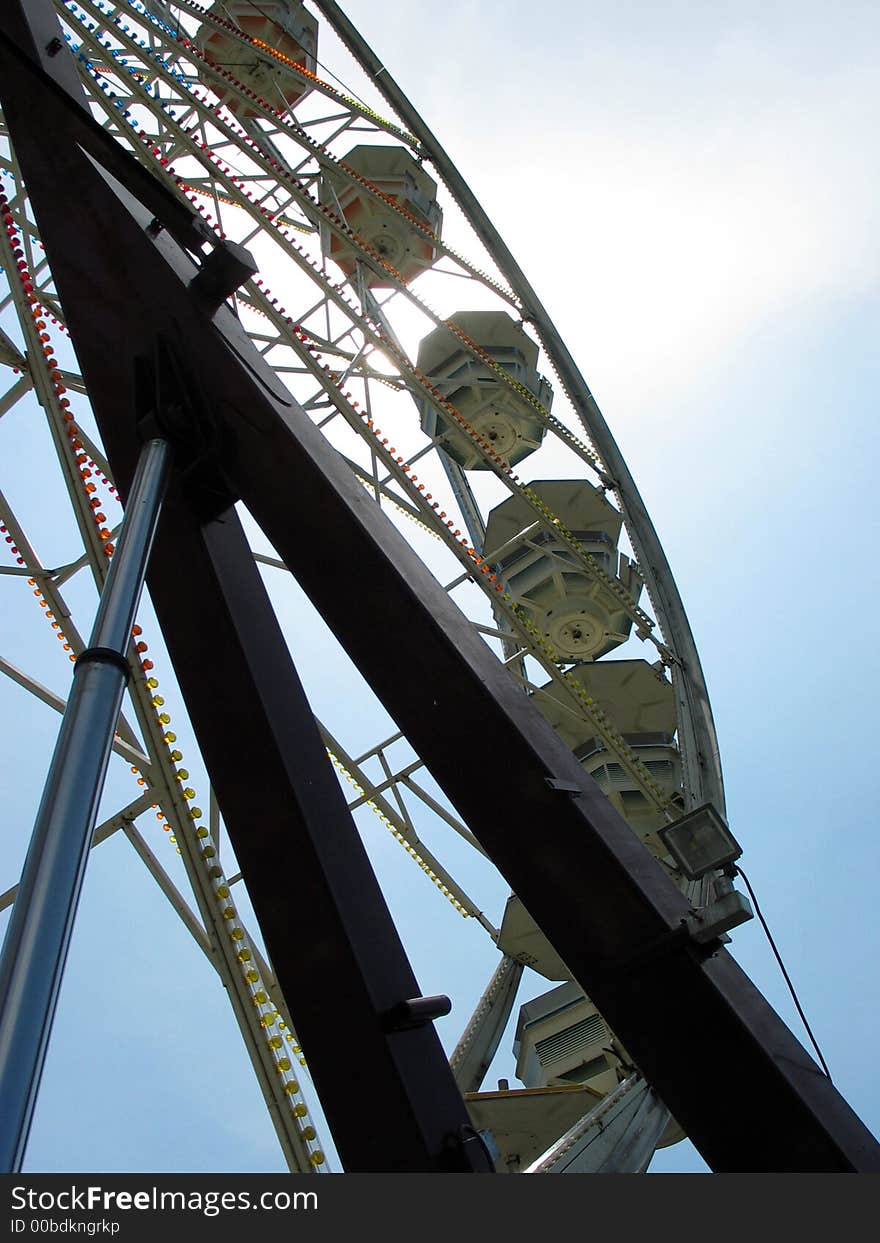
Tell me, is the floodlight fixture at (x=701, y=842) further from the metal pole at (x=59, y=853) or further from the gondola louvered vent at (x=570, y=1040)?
the gondola louvered vent at (x=570, y=1040)

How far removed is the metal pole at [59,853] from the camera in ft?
5.89

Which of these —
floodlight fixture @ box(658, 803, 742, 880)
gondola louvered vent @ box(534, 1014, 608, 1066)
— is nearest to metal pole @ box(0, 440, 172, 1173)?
floodlight fixture @ box(658, 803, 742, 880)

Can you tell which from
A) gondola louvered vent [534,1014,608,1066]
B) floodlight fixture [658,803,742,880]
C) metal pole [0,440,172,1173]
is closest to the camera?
metal pole [0,440,172,1173]

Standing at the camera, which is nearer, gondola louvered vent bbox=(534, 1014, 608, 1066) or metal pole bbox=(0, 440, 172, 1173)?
metal pole bbox=(0, 440, 172, 1173)

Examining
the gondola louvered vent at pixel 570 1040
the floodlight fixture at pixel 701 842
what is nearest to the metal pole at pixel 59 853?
the floodlight fixture at pixel 701 842

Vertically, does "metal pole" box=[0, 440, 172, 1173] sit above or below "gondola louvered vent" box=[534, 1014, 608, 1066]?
below

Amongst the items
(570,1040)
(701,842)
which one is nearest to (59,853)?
(701,842)

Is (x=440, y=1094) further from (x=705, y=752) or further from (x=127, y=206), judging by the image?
(x=705, y=752)

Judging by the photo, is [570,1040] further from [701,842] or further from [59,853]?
[59,853]

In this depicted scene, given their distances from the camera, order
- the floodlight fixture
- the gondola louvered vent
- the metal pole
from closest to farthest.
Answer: the metal pole, the floodlight fixture, the gondola louvered vent

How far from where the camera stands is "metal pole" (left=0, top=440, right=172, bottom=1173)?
1794mm

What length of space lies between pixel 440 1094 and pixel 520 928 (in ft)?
28.8

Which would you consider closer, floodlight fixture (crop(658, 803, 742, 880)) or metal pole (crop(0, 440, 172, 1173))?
metal pole (crop(0, 440, 172, 1173))

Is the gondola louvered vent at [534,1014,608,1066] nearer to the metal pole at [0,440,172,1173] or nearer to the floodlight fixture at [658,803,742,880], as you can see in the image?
the floodlight fixture at [658,803,742,880]
